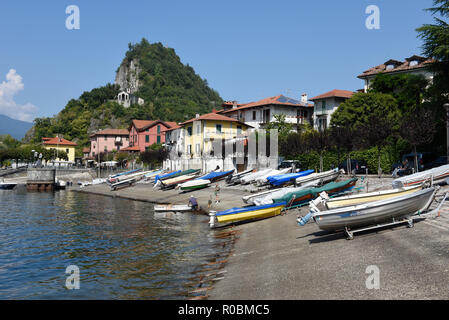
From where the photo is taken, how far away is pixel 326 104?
2579 inches

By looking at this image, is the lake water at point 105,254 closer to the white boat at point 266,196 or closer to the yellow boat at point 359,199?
the white boat at point 266,196

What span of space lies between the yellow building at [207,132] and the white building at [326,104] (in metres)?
13.6

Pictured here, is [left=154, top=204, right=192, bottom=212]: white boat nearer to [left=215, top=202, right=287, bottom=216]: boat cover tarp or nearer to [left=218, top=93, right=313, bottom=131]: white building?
[left=215, top=202, right=287, bottom=216]: boat cover tarp

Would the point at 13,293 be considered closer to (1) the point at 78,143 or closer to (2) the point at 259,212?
(2) the point at 259,212

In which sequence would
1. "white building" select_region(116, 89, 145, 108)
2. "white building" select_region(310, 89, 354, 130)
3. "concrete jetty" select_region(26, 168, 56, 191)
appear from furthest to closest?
"white building" select_region(116, 89, 145, 108), "white building" select_region(310, 89, 354, 130), "concrete jetty" select_region(26, 168, 56, 191)

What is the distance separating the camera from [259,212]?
22.4 metres

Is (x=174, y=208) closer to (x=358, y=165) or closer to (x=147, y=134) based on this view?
(x=358, y=165)

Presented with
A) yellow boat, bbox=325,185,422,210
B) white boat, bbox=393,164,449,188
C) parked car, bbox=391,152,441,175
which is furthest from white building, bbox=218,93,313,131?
yellow boat, bbox=325,185,422,210

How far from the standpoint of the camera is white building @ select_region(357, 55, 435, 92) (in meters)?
56.2

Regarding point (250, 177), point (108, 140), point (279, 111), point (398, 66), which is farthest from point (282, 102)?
point (108, 140)

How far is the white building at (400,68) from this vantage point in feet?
184

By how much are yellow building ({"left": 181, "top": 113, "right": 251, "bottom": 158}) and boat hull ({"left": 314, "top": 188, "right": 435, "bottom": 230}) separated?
152ft

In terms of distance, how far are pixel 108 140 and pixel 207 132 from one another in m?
61.0
